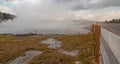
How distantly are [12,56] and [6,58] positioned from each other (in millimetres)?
969

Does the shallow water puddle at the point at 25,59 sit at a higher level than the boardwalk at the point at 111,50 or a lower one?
lower

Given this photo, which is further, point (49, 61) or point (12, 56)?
point (12, 56)

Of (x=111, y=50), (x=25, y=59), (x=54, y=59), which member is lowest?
(x=25, y=59)

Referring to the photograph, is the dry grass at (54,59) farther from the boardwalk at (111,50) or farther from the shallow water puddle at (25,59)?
the boardwalk at (111,50)

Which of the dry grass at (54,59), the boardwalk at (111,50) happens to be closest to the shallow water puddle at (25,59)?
the dry grass at (54,59)

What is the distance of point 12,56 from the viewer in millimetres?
35656

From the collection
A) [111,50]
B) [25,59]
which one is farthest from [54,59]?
[111,50]

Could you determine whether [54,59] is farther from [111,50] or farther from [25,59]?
[111,50]

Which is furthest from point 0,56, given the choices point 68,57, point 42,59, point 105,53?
point 105,53

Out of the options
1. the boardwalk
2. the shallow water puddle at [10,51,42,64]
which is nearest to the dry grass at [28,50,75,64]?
the shallow water puddle at [10,51,42,64]

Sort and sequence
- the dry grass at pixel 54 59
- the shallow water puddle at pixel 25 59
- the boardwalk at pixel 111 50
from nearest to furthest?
the boardwalk at pixel 111 50
the dry grass at pixel 54 59
the shallow water puddle at pixel 25 59

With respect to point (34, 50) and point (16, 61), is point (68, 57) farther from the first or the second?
point (34, 50)

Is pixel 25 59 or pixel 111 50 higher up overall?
pixel 111 50

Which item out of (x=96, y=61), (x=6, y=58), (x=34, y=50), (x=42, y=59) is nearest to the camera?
(x=96, y=61)
